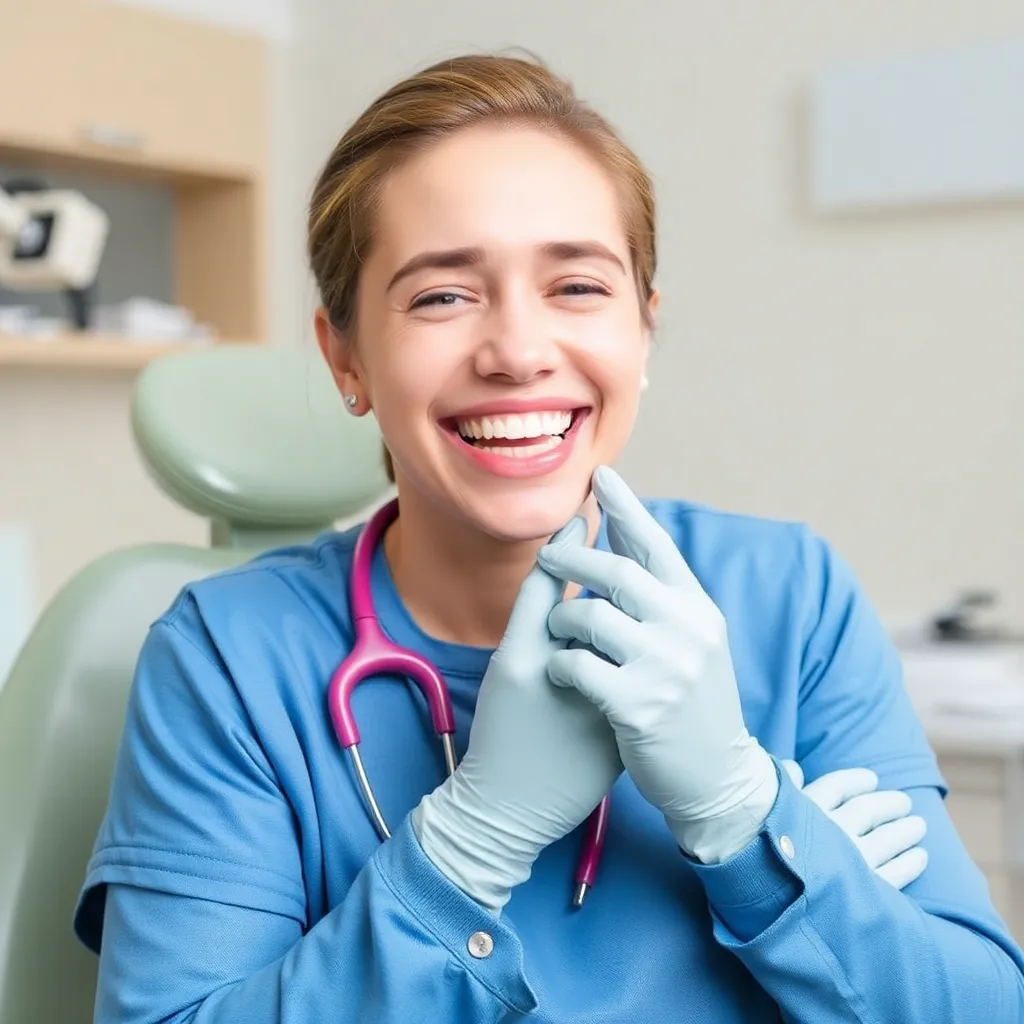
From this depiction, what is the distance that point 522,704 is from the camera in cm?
90

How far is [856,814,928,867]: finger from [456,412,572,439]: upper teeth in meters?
0.34

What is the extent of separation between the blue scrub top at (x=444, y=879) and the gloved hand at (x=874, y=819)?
0.03m

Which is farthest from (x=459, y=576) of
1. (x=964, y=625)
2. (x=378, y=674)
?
(x=964, y=625)

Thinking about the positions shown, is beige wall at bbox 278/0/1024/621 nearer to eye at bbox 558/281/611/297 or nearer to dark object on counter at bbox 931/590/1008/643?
dark object on counter at bbox 931/590/1008/643

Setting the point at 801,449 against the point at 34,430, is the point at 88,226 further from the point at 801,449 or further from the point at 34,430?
the point at 801,449

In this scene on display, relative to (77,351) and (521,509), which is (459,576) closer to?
A: (521,509)

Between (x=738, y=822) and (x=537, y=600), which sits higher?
(x=537, y=600)

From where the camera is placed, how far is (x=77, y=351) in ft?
9.50

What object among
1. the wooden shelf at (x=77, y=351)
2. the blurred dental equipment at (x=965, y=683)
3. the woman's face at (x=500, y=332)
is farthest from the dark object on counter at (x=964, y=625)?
the wooden shelf at (x=77, y=351)

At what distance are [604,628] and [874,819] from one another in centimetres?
26

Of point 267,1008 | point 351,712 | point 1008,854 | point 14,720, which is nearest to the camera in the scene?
point 267,1008

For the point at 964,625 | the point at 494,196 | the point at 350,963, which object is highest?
the point at 494,196

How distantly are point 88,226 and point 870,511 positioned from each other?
4.78ft

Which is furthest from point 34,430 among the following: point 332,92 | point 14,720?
point 14,720
